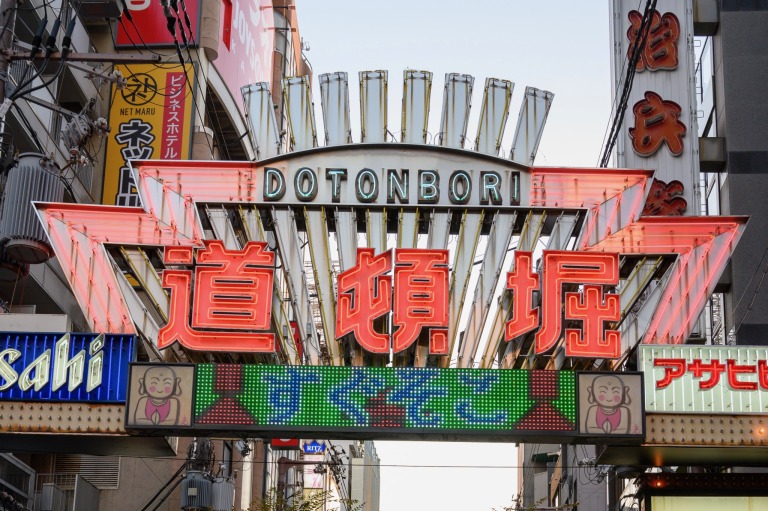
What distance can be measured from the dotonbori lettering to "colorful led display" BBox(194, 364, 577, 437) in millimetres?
3473

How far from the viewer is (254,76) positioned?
55.8 m

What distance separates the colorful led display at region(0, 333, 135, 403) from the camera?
21.3 m

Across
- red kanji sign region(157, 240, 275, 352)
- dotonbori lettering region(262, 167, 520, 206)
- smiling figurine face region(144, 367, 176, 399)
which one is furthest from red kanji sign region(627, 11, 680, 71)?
smiling figurine face region(144, 367, 176, 399)

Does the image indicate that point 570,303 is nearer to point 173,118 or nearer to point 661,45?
point 661,45

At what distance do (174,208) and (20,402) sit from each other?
4.25 meters

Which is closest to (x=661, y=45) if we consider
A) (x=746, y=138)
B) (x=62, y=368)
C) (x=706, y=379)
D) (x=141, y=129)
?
(x=746, y=138)

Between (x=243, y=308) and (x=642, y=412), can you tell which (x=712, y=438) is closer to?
(x=642, y=412)

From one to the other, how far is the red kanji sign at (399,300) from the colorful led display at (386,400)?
76cm

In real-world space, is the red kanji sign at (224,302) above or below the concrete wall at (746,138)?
below

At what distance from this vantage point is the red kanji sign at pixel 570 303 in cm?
2111

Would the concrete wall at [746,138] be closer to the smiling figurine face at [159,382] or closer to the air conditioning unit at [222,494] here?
the air conditioning unit at [222,494]

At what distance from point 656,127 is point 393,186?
12.2 meters

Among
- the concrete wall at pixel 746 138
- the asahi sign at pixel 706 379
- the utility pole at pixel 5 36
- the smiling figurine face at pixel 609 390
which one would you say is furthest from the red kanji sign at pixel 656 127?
the utility pole at pixel 5 36

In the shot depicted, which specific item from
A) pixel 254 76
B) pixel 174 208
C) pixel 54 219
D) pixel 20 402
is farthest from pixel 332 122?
pixel 254 76
